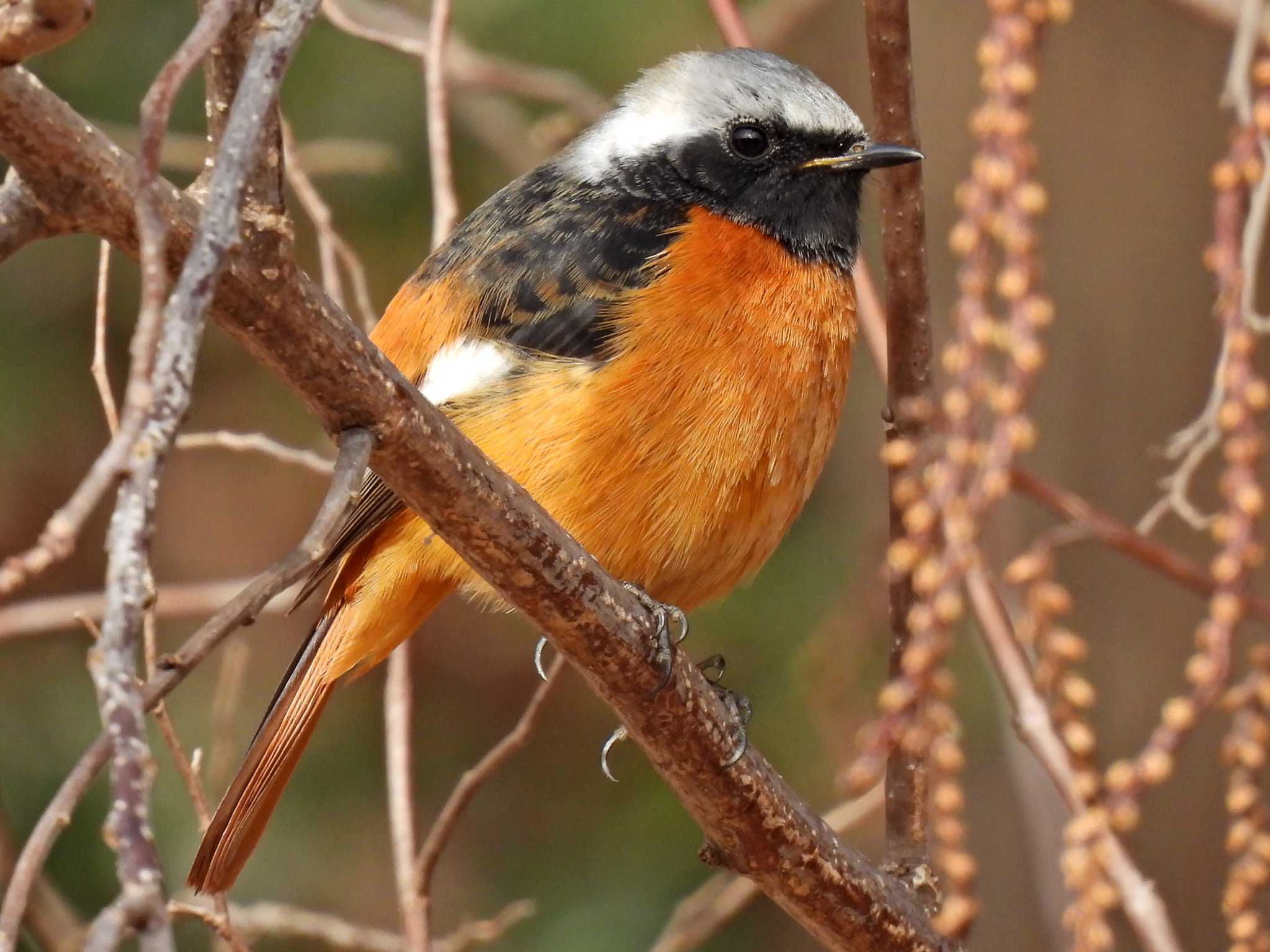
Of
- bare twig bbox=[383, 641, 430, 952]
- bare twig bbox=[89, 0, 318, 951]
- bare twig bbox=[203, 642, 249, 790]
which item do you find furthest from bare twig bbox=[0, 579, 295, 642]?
bare twig bbox=[89, 0, 318, 951]

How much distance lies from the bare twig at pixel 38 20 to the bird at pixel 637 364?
1.51 metres

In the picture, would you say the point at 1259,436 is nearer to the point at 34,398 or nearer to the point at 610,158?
the point at 610,158

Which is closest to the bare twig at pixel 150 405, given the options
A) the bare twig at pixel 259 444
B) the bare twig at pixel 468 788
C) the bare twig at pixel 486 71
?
the bare twig at pixel 468 788

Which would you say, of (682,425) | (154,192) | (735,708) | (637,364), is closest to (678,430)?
(682,425)

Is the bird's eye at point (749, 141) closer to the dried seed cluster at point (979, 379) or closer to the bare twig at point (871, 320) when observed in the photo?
the bare twig at point (871, 320)

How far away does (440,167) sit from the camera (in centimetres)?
362

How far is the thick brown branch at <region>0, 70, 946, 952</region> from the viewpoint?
181cm

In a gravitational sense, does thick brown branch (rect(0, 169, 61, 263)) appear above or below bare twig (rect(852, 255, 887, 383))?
above

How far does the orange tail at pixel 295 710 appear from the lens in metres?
3.28

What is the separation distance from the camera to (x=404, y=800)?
3.32 meters

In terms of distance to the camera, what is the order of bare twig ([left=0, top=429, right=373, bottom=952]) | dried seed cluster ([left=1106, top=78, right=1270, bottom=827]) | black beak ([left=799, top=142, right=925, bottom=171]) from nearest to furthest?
bare twig ([left=0, top=429, right=373, bottom=952]) → dried seed cluster ([left=1106, top=78, right=1270, bottom=827]) → black beak ([left=799, top=142, right=925, bottom=171])

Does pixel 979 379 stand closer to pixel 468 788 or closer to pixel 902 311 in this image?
pixel 902 311

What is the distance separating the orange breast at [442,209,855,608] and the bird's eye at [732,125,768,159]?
1.40 ft

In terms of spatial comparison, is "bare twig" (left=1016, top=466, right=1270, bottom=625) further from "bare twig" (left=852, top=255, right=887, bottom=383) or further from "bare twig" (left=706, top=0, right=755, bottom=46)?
"bare twig" (left=706, top=0, right=755, bottom=46)
